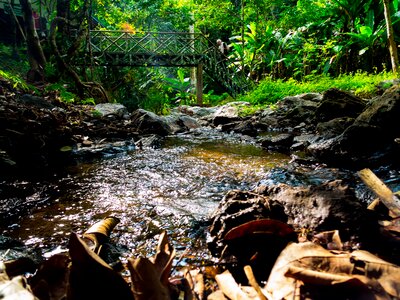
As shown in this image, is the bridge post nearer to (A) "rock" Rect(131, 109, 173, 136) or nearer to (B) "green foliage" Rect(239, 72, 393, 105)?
(B) "green foliage" Rect(239, 72, 393, 105)

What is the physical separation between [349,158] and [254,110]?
6.59 m

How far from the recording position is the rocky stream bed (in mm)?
1447

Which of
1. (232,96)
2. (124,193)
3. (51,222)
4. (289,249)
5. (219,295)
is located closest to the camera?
(219,295)

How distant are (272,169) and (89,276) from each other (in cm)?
324

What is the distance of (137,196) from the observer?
2.87 meters

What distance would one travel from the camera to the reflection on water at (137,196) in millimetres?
2068

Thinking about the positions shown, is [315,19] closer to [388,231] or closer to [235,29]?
[235,29]

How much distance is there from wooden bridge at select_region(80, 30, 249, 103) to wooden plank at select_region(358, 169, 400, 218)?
11.0 metres

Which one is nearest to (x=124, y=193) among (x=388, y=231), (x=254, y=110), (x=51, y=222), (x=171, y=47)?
(x=51, y=222)

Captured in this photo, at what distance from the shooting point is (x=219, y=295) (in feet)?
4.00

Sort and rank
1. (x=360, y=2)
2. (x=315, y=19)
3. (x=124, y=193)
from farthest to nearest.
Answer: (x=315, y=19)
(x=360, y=2)
(x=124, y=193)

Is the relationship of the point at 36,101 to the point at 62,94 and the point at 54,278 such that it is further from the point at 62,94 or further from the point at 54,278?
the point at 54,278

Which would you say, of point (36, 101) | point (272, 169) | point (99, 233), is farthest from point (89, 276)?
point (36, 101)

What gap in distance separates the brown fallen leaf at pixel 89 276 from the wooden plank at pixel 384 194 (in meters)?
1.56
